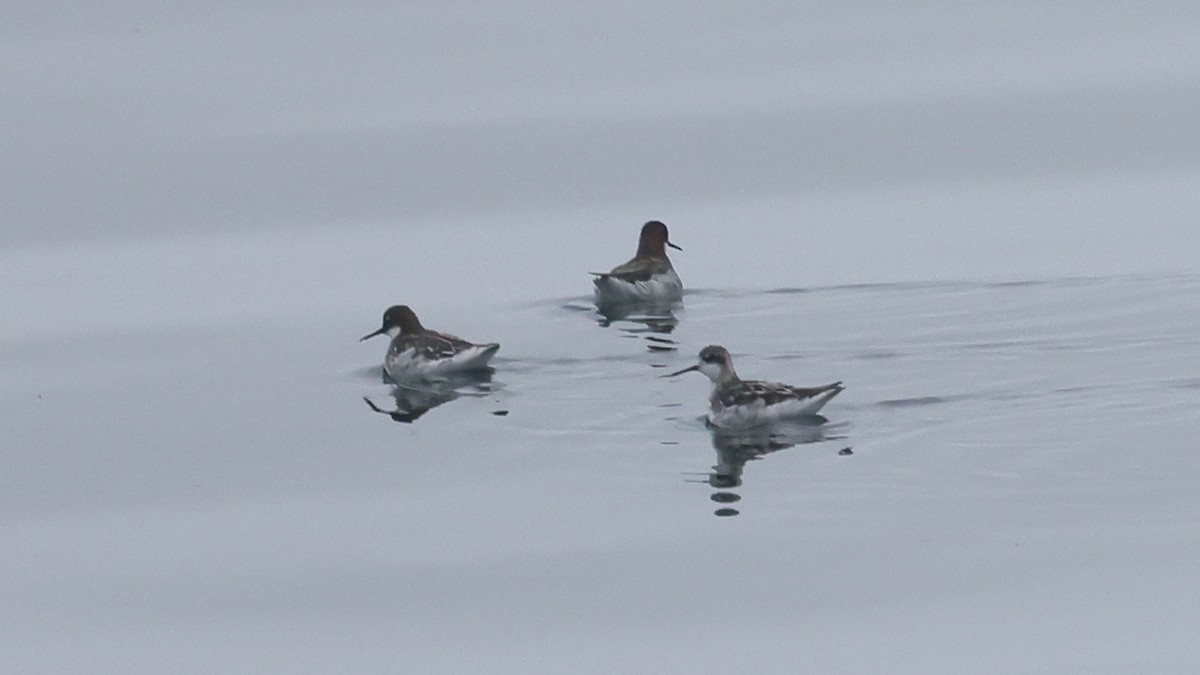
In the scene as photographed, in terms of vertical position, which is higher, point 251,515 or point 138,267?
point 138,267

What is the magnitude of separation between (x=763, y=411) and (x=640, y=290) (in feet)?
13.9

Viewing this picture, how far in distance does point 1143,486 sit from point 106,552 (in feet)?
15.8

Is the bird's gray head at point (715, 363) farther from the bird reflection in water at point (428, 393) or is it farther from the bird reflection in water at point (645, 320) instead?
the bird reflection in water at point (645, 320)

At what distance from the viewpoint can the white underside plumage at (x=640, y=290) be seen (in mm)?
17438

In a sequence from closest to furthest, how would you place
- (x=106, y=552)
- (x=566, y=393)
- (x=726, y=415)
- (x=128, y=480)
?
1. (x=106, y=552)
2. (x=128, y=480)
3. (x=726, y=415)
4. (x=566, y=393)

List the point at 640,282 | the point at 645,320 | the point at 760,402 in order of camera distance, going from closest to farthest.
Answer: the point at 760,402 < the point at 645,320 < the point at 640,282

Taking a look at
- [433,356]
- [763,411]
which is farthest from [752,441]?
[433,356]

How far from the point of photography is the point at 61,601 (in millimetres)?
10562

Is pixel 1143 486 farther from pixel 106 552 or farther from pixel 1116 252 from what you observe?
pixel 1116 252

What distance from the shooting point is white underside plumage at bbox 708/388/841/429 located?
13320 mm

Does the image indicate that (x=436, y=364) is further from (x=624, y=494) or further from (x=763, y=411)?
(x=624, y=494)

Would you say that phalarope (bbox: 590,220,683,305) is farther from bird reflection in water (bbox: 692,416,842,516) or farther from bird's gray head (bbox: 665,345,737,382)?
bird reflection in water (bbox: 692,416,842,516)

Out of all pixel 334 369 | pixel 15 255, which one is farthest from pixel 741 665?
pixel 15 255

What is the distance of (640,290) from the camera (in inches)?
690
